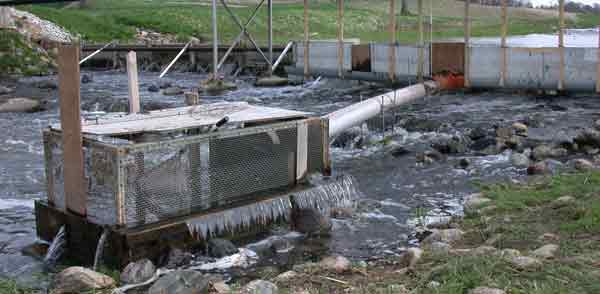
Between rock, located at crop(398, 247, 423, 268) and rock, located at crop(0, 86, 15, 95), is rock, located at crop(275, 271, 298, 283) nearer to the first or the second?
rock, located at crop(398, 247, 423, 268)

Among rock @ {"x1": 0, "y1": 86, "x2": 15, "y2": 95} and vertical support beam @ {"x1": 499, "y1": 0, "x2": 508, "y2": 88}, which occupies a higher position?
vertical support beam @ {"x1": 499, "y1": 0, "x2": 508, "y2": 88}

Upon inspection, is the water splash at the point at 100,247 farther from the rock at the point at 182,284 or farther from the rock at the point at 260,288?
the rock at the point at 260,288

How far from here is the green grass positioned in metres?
50.9

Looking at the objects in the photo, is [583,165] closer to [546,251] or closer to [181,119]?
[546,251]

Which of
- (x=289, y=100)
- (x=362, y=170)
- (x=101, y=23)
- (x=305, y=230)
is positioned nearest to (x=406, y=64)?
(x=289, y=100)

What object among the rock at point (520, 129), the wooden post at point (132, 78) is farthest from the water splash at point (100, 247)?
the rock at point (520, 129)

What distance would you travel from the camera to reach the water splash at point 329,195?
408 inches

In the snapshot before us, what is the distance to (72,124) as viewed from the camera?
8.77 m

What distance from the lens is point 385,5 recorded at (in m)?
82.9

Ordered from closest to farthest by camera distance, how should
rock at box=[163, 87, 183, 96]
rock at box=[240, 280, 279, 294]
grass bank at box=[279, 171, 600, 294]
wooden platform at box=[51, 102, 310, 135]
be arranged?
grass bank at box=[279, 171, 600, 294], rock at box=[240, 280, 279, 294], wooden platform at box=[51, 102, 310, 135], rock at box=[163, 87, 183, 96]

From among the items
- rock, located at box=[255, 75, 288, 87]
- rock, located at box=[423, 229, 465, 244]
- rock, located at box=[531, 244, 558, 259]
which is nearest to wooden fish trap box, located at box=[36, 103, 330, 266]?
rock, located at box=[423, 229, 465, 244]

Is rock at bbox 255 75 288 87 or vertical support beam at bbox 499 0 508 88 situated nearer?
vertical support beam at bbox 499 0 508 88

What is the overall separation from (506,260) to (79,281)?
13.9 ft

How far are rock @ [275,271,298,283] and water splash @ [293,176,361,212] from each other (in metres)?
2.72
